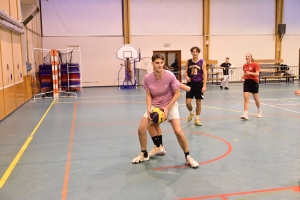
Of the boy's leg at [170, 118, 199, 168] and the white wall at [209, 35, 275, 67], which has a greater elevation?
the white wall at [209, 35, 275, 67]

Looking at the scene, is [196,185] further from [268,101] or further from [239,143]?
[268,101]

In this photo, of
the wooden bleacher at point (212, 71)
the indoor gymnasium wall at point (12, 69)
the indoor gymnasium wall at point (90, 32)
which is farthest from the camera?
the wooden bleacher at point (212, 71)

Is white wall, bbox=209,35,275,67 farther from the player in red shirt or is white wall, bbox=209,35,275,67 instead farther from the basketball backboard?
the player in red shirt

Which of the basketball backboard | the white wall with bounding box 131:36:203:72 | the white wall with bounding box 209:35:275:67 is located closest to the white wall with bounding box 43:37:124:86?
the white wall with bounding box 131:36:203:72

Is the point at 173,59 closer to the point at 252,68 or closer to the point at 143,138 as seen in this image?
the point at 252,68

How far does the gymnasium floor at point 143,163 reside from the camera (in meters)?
3.79

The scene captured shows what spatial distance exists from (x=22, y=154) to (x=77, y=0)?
54.8 ft

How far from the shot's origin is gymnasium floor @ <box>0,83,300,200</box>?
3795mm

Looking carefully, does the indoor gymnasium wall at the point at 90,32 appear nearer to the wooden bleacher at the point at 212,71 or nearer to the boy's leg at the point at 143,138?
the wooden bleacher at the point at 212,71

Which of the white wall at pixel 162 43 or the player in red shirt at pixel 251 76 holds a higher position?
the white wall at pixel 162 43

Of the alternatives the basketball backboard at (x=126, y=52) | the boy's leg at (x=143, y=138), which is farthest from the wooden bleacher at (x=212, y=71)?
the boy's leg at (x=143, y=138)

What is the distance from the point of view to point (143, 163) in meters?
4.88

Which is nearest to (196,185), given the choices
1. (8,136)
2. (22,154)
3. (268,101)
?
(22,154)

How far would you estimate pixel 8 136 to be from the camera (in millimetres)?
6828
